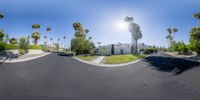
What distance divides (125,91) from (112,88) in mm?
1284

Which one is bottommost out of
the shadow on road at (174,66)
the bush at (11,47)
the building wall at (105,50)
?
the shadow on road at (174,66)

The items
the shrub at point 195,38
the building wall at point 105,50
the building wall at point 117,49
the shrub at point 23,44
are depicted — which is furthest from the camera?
the building wall at point 117,49

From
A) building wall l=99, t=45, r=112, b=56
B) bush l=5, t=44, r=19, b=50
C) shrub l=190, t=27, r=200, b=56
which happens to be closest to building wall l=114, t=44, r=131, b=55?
building wall l=99, t=45, r=112, b=56

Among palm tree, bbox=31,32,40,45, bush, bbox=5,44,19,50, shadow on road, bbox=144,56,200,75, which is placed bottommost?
shadow on road, bbox=144,56,200,75

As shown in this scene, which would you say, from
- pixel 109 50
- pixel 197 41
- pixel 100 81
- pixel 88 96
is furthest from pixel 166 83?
pixel 109 50

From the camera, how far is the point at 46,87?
15.2m

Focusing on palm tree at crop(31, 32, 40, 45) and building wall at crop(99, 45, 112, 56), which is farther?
palm tree at crop(31, 32, 40, 45)

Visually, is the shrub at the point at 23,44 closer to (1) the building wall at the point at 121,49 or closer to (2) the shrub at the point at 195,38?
(1) the building wall at the point at 121,49

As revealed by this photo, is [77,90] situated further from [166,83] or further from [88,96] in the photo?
[166,83]

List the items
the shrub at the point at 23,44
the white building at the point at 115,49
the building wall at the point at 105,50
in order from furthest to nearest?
the white building at the point at 115,49
the building wall at the point at 105,50
the shrub at the point at 23,44

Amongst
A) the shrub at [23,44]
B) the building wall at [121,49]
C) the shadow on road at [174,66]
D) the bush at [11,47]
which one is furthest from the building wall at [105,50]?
the shadow on road at [174,66]

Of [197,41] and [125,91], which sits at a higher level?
[197,41]

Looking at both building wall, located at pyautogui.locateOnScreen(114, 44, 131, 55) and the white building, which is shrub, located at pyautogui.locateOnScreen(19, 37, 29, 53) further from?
building wall, located at pyautogui.locateOnScreen(114, 44, 131, 55)

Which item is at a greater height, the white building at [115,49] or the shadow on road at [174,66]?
the white building at [115,49]
